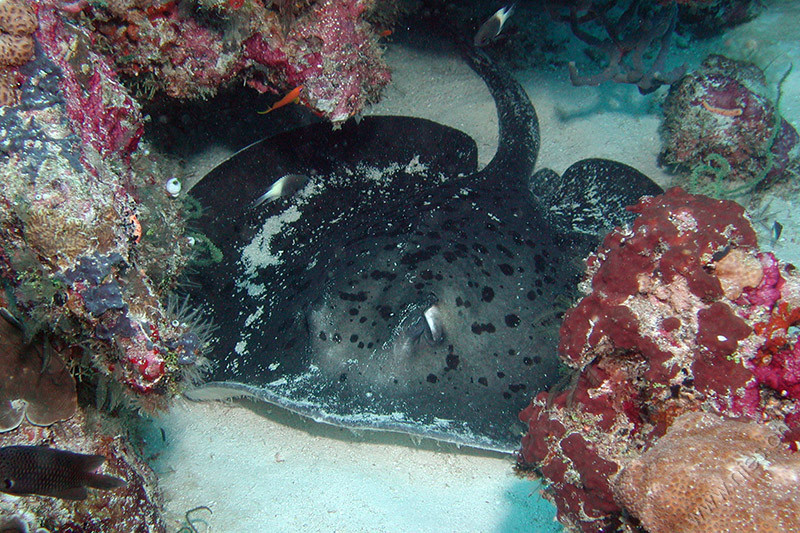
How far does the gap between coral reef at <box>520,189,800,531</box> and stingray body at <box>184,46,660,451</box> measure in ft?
2.51

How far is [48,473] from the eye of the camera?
6.67 ft

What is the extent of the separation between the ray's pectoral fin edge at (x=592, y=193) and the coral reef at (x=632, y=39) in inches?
58.5

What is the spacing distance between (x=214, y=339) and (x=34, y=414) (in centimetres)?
132

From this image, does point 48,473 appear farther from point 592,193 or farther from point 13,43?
point 592,193

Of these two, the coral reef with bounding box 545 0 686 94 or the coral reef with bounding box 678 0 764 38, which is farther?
the coral reef with bounding box 678 0 764 38

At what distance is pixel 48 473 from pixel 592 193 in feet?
17.5

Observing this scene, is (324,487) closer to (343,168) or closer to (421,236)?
(421,236)

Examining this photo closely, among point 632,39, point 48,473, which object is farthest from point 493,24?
point 48,473

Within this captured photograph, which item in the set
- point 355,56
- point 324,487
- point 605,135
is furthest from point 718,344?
point 605,135

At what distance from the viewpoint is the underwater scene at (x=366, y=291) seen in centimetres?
192

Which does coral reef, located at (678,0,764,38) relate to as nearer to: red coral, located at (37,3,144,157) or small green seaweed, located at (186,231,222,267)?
small green seaweed, located at (186,231,222,267)

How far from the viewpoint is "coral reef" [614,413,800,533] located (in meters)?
1.39

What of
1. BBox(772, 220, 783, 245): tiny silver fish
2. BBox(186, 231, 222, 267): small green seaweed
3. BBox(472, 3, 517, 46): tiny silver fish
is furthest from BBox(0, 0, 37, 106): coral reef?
BBox(772, 220, 783, 245): tiny silver fish

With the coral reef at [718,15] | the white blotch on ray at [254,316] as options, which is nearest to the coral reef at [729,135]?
the coral reef at [718,15]
